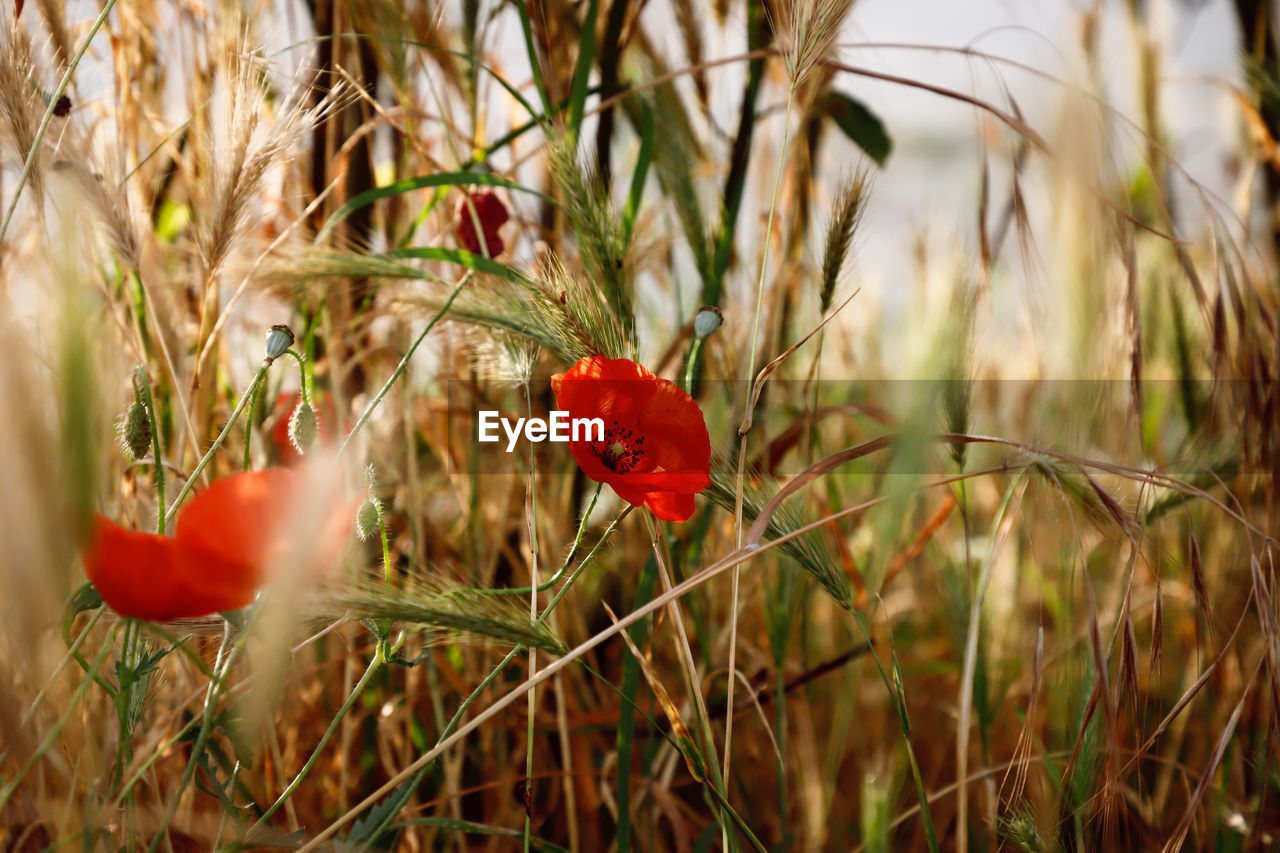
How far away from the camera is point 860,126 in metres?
0.81

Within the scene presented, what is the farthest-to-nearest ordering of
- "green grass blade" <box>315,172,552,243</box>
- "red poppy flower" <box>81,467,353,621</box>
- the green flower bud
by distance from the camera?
"green grass blade" <box>315,172,552,243</box>
the green flower bud
"red poppy flower" <box>81,467,353,621</box>

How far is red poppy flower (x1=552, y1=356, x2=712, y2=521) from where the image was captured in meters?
0.44

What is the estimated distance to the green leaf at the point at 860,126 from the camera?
2.64 ft

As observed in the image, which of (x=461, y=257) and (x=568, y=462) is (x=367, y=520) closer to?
(x=461, y=257)

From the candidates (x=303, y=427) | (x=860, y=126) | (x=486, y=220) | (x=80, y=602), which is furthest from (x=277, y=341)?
(x=860, y=126)

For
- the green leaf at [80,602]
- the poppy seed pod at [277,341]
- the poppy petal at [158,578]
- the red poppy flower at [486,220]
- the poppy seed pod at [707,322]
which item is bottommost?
the green leaf at [80,602]

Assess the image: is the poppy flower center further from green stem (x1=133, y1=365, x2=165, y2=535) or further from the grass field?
green stem (x1=133, y1=365, x2=165, y2=535)

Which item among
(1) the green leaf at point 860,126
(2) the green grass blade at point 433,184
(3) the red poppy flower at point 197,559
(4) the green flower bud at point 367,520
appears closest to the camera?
(3) the red poppy flower at point 197,559

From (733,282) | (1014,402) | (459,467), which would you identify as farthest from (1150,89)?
(459,467)

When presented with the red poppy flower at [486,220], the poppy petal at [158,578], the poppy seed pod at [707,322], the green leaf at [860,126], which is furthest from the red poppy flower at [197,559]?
the green leaf at [860,126]

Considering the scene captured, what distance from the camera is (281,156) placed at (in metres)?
0.49

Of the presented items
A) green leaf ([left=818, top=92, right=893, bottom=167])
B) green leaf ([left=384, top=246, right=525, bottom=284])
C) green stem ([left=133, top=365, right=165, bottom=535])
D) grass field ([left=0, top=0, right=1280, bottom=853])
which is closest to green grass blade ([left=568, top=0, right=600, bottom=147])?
grass field ([left=0, top=0, right=1280, bottom=853])

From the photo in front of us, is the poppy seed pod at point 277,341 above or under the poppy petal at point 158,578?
above

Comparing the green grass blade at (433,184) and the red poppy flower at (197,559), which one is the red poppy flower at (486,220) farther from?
the red poppy flower at (197,559)
